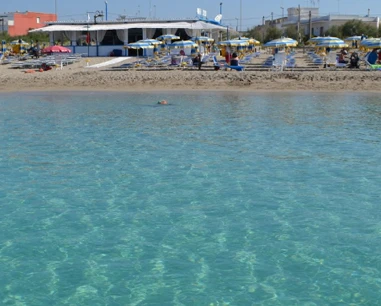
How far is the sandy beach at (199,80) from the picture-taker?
2431cm

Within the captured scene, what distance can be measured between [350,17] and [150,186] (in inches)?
2681

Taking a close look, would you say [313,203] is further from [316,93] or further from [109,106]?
[316,93]

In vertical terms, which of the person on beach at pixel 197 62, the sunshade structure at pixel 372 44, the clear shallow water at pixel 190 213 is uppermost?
the sunshade structure at pixel 372 44

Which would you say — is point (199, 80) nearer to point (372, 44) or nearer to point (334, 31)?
point (372, 44)

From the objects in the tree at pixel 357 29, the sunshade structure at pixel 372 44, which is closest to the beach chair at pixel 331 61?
the sunshade structure at pixel 372 44

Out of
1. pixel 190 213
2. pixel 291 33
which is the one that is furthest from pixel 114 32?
pixel 190 213

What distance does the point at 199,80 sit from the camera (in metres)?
25.6

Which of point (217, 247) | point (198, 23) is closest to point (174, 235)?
point (217, 247)

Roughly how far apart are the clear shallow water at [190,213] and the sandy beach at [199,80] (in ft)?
30.4

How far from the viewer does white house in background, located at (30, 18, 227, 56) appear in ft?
134

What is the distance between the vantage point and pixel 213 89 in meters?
24.4

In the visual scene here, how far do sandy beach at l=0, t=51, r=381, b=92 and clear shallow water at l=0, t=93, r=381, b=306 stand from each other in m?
9.26

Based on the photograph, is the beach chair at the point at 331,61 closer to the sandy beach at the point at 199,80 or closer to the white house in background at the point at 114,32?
the sandy beach at the point at 199,80

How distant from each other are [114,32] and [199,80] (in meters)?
19.3
